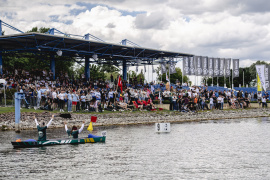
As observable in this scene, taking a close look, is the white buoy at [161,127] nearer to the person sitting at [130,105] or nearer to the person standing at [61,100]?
the person standing at [61,100]

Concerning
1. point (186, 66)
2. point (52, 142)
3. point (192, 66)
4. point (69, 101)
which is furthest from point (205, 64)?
point (52, 142)

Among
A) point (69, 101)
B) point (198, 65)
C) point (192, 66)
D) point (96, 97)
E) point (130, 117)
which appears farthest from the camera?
point (198, 65)

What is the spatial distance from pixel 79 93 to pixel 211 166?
20.8m

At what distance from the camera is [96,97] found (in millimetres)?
35375

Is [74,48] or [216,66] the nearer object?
[74,48]

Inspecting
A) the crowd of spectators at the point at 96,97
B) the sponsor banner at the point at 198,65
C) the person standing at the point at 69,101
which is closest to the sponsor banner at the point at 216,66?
the sponsor banner at the point at 198,65

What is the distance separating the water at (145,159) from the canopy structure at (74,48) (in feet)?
61.4

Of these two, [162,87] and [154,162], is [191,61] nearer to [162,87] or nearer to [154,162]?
[162,87]

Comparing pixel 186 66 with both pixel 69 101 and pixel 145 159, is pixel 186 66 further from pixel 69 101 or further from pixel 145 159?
pixel 145 159

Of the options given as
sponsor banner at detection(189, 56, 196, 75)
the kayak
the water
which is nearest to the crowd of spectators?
sponsor banner at detection(189, 56, 196, 75)

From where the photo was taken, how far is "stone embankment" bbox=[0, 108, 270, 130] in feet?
96.3

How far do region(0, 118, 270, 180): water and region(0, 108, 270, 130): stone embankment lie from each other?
353 centimetres

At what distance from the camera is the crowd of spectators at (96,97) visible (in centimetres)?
3278

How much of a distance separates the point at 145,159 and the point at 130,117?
58.3 feet
